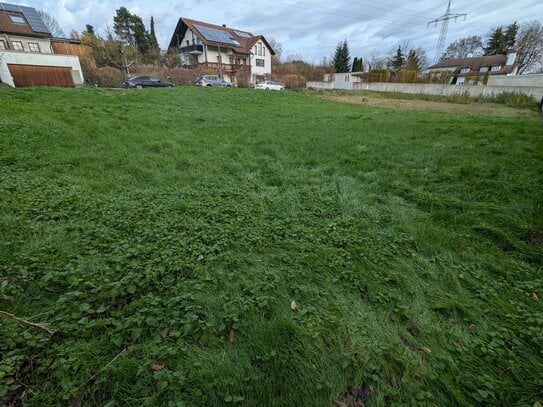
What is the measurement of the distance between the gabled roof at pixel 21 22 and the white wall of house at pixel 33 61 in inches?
413

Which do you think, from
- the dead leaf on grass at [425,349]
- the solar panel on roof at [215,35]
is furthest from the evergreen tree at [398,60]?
the dead leaf on grass at [425,349]

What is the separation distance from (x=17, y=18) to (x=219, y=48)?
1959 cm

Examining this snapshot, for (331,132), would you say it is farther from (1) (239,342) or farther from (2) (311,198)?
(1) (239,342)

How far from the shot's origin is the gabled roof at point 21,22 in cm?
2234

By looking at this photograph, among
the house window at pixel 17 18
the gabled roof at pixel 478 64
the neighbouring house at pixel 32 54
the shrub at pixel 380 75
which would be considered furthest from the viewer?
the gabled roof at pixel 478 64

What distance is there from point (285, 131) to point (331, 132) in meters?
1.44

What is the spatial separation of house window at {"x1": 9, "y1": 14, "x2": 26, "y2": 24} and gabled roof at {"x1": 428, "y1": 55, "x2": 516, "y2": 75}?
58625 millimetres

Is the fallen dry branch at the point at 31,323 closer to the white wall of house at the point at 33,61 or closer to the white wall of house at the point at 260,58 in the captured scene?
the white wall of house at the point at 33,61

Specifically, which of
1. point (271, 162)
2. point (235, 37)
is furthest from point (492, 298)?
point (235, 37)

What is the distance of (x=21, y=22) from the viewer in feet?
76.1

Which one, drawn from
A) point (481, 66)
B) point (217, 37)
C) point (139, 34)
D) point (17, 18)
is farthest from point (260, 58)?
point (481, 66)

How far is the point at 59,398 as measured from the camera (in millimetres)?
1421

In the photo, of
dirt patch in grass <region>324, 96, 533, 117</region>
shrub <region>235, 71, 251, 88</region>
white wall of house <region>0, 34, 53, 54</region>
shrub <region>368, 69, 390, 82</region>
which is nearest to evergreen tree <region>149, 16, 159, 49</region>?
white wall of house <region>0, 34, 53, 54</region>

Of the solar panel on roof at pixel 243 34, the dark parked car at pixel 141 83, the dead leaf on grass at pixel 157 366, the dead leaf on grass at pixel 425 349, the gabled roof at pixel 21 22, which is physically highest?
the solar panel on roof at pixel 243 34
